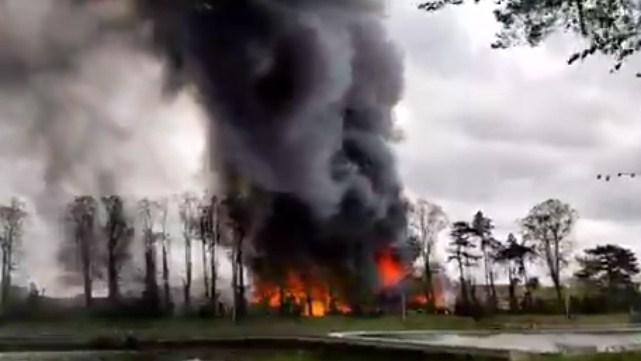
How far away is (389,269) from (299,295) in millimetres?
5674

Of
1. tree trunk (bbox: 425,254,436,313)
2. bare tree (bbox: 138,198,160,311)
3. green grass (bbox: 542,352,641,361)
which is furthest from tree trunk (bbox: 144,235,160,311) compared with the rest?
green grass (bbox: 542,352,641,361)

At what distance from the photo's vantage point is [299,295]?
4869 centimetres

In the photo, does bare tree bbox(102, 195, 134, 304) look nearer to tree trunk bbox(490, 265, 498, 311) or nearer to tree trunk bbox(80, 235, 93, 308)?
tree trunk bbox(80, 235, 93, 308)

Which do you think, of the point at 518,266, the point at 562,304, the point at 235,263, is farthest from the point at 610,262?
the point at 235,263

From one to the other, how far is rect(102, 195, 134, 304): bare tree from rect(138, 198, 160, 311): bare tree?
43.2 inches

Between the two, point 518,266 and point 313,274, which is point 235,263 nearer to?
point 313,274

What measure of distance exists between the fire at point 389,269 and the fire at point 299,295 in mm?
3200

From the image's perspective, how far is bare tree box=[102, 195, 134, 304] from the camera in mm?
51094

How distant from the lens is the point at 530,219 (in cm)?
5412

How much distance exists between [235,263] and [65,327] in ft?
36.8

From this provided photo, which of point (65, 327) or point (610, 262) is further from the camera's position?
point (610, 262)

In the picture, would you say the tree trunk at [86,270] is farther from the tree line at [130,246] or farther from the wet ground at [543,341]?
the wet ground at [543,341]

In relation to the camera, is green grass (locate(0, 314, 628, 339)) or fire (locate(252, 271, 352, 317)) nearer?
green grass (locate(0, 314, 628, 339))

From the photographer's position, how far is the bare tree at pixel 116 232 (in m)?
51.1
